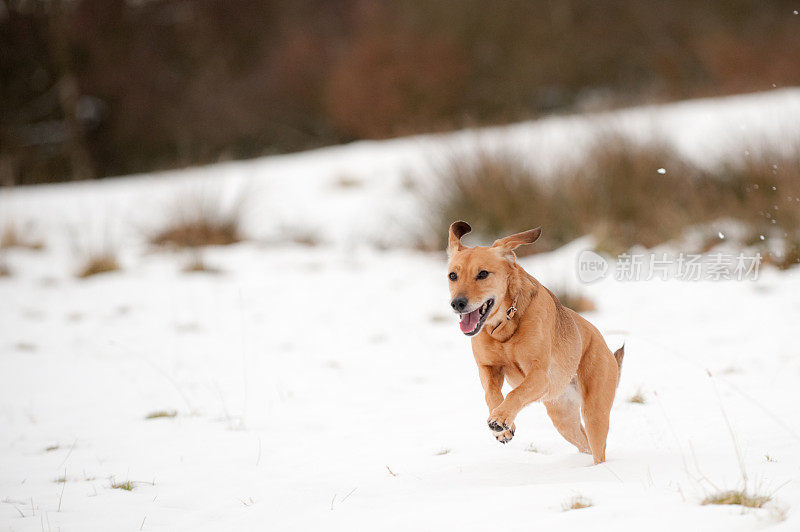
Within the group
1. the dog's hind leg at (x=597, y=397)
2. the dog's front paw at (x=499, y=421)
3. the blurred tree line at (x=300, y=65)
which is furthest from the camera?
the blurred tree line at (x=300, y=65)

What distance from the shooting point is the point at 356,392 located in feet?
14.3

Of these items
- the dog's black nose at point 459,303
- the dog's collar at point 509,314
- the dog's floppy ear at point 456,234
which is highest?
the dog's floppy ear at point 456,234

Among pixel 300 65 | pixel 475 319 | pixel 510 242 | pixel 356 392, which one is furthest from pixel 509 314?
pixel 300 65

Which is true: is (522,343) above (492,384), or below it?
above

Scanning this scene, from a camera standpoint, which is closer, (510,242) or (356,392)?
(510,242)

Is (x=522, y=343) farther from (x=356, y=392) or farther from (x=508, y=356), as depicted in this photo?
(x=356, y=392)

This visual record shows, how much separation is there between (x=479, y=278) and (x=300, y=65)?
19265 mm

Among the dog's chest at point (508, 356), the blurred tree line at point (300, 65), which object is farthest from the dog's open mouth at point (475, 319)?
the blurred tree line at point (300, 65)

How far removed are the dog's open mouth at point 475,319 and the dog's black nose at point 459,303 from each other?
0.17 ft

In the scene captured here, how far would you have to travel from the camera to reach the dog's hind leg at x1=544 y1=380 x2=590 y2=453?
2744mm

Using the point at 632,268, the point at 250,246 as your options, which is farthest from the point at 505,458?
the point at 250,246

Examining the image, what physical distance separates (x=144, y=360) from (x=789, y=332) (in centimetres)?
436

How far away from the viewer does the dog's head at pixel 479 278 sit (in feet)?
8.05

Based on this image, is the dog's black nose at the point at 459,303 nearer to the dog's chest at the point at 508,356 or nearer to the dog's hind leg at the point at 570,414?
the dog's chest at the point at 508,356
